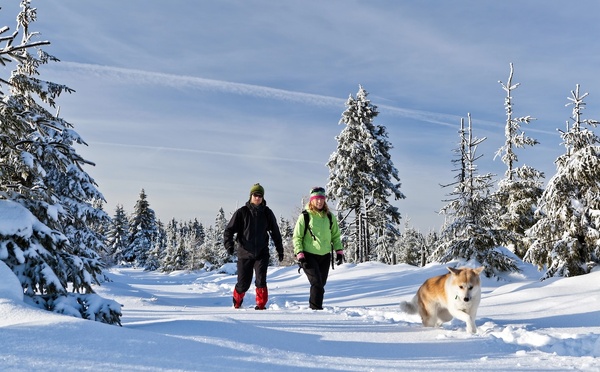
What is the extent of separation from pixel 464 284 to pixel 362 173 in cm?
2206

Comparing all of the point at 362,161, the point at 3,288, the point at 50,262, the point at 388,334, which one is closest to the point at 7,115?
the point at 50,262

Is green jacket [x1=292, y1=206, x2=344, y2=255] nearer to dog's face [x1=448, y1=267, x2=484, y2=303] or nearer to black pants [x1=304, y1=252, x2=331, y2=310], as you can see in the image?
black pants [x1=304, y1=252, x2=331, y2=310]

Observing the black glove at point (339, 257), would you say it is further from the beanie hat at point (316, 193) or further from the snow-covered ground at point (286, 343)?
the snow-covered ground at point (286, 343)

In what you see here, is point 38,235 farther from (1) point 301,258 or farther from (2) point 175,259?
(2) point 175,259

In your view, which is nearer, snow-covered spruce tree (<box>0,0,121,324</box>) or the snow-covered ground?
the snow-covered ground

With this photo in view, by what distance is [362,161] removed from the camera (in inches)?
1106

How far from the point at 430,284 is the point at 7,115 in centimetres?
603

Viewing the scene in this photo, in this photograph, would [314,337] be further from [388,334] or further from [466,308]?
[466,308]

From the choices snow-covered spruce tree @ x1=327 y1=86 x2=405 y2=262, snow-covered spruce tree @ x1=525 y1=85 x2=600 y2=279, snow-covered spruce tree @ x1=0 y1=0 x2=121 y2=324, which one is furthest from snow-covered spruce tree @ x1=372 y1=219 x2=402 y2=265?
snow-covered spruce tree @ x1=0 y1=0 x2=121 y2=324

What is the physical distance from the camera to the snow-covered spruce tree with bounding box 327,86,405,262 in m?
27.5

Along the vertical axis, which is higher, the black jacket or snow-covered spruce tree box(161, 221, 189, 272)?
the black jacket

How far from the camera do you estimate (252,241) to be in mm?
8070

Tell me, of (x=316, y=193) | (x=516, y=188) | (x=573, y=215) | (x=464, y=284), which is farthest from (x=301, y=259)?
(x=516, y=188)

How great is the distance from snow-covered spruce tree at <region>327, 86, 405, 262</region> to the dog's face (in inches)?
819
